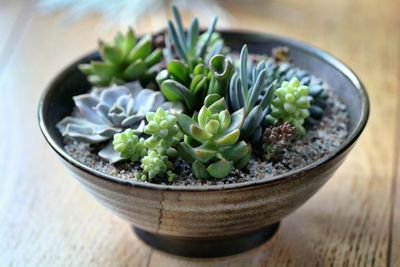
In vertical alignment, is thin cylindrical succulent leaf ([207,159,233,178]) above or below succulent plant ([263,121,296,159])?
below

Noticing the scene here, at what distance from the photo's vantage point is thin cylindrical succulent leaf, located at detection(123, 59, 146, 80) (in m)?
0.70

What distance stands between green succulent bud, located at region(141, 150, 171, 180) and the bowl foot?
0.29 feet

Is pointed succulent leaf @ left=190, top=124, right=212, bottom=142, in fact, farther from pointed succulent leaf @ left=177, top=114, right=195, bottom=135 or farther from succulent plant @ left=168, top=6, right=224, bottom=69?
succulent plant @ left=168, top=6, right=224, bottom=69

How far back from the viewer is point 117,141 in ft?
1.98

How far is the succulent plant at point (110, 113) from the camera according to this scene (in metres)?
0.65

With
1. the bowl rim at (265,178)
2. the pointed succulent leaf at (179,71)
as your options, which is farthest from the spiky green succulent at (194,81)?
the bowl rim at (265,178)

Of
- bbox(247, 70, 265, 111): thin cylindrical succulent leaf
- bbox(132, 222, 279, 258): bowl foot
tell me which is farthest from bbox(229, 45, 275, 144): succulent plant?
bbox(132, 222, 279, 258): bowl foot

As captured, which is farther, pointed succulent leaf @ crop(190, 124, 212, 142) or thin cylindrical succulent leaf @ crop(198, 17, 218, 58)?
thin cylindrical succulent leaf @ crop(198, 17, 218, 58)

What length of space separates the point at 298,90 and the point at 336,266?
0.19 m

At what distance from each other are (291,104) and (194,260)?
196 millimetres

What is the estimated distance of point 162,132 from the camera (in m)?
0.59

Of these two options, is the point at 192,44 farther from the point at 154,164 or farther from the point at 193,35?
the point at 154,164

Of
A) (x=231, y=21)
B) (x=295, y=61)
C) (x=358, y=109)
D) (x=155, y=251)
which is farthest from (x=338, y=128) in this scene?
(x=231, y=21)

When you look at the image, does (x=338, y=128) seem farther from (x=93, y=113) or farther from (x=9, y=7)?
(x=9, y=7)
